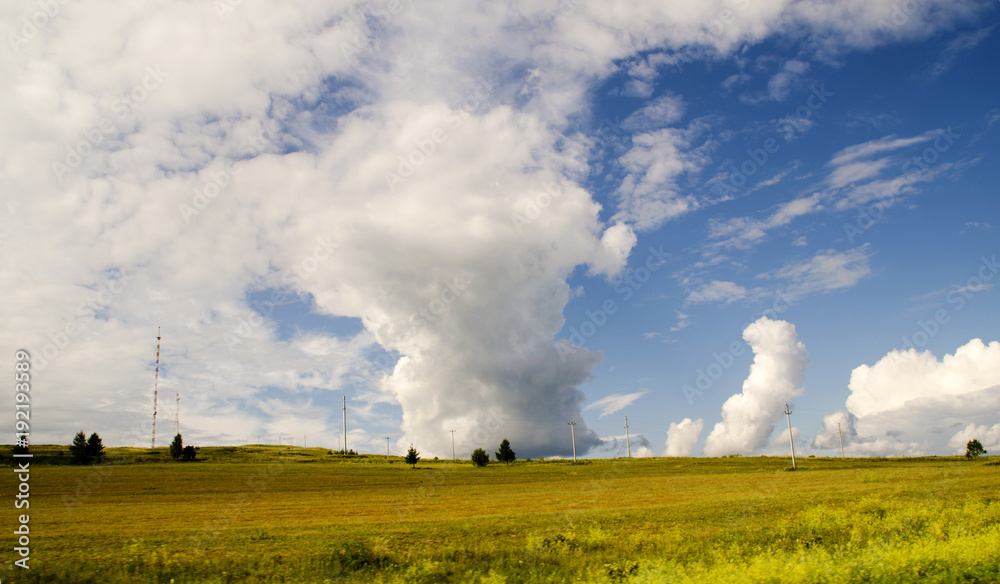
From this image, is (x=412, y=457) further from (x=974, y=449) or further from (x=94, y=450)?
(x=974, y=449)

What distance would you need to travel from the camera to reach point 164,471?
100688 millimetres

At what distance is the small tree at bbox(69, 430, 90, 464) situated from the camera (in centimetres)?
12238

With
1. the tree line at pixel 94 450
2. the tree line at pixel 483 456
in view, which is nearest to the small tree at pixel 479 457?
the tree line at pixel 483 456

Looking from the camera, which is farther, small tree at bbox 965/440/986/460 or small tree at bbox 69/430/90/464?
small tree at bbox 965/440/986/460

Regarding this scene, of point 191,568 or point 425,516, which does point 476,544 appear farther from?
point 425,516

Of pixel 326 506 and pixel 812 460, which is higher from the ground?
pixel 326 506

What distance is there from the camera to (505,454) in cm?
15350

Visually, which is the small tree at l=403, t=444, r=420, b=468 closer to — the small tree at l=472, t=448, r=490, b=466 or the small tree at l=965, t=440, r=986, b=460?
the small tree at l=472, t=448, r=490, b=466

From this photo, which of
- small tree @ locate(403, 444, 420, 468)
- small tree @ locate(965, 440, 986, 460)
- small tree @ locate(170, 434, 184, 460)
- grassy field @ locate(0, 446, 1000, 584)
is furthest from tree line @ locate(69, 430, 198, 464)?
small tree @ locate(965, 440, 986, 460)

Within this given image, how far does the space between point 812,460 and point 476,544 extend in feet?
444

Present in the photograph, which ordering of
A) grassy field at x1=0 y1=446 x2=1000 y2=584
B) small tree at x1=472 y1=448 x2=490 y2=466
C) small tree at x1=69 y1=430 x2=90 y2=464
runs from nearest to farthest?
grassy field at x1=0 y1=446 x2=1000 y2=584 < small tree at x1=69 y1=430 x2=90 y2=464 < small tree at x1=472 y1=448 x2=490 y2=466

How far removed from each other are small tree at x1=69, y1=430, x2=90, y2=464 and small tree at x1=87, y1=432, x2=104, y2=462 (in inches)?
33.3

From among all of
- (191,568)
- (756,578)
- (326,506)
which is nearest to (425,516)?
(326,506)

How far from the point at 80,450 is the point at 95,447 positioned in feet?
22.1
